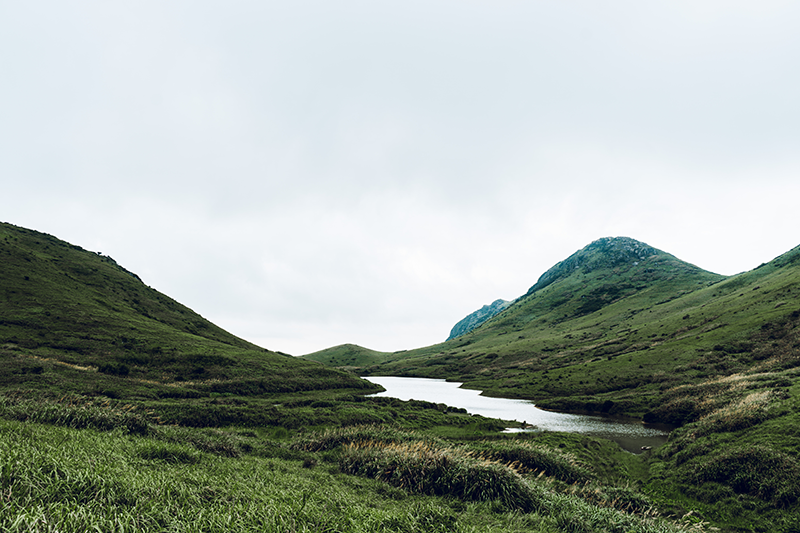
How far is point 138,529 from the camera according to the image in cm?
701

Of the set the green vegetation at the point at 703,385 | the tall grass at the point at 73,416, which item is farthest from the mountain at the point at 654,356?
the tall grass at the point at 73,416

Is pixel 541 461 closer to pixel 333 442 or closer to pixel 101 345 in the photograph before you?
pixel 333 442

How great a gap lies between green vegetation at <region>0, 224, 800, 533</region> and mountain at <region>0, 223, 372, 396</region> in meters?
0.58

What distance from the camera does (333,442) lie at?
89.0 ft

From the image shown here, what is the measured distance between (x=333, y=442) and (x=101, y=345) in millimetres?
71373

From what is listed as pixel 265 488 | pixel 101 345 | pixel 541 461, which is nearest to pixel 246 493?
pixel 265 488

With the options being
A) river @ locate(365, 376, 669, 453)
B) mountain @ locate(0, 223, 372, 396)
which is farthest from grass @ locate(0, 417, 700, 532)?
mountain @ locate(0, 223, 372, 396)

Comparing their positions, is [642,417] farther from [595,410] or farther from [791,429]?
[791,429]

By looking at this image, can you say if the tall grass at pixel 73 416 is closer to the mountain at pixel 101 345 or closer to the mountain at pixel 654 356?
the mountain at pixel 101 345

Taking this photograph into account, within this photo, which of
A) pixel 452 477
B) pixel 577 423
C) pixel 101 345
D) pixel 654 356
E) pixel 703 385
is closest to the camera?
pixel 452 477

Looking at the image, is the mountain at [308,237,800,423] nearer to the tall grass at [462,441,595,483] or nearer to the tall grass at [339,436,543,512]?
the tall grass at [462,441,595,483]

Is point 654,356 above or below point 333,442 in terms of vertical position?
above

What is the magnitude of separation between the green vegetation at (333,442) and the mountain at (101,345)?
58 centimetres

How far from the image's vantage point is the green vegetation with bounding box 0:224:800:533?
32.1 ft
